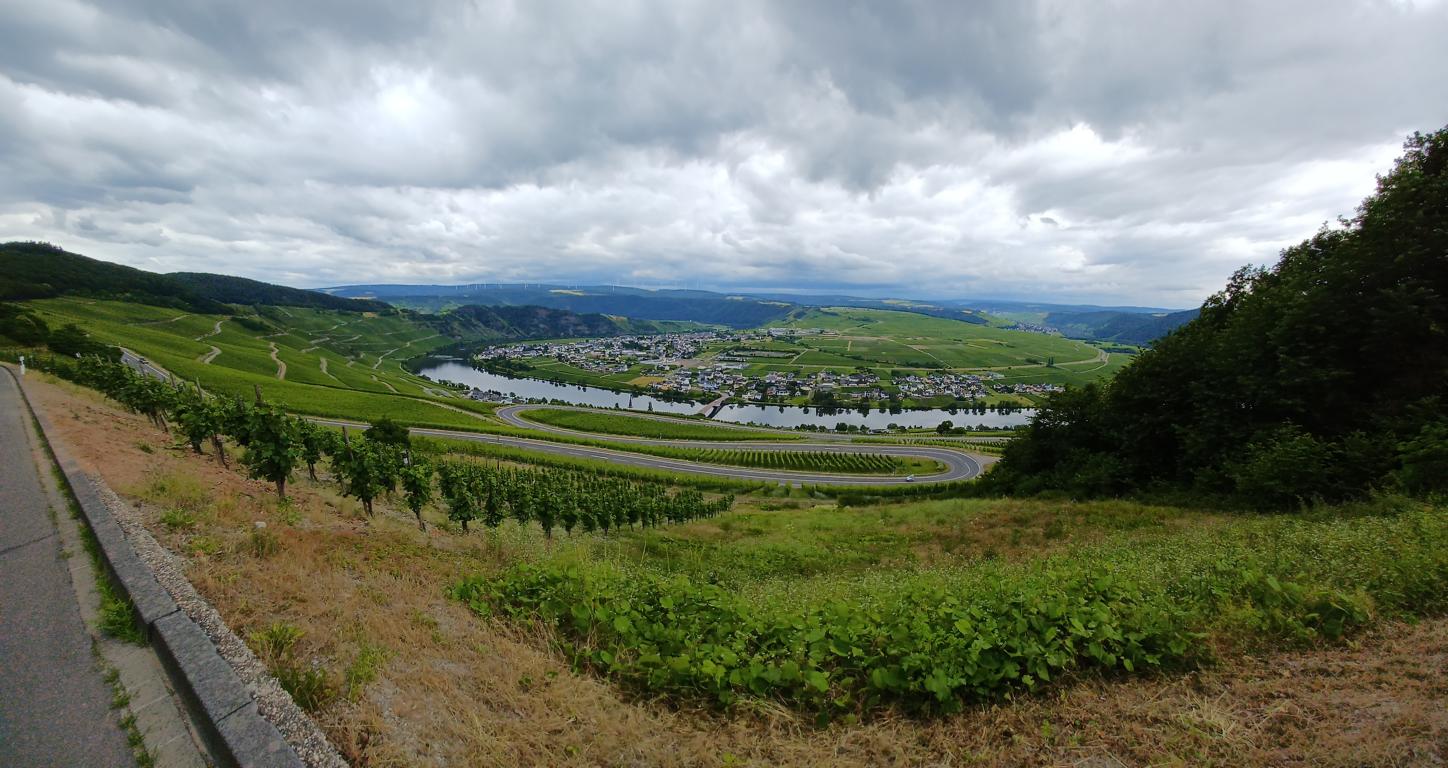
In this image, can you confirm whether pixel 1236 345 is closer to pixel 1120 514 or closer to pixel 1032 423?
pixel 1120 514

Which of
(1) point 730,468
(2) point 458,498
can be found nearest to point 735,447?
(1) point 730,468

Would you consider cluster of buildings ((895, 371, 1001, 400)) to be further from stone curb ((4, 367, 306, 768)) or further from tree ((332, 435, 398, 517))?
stone curb ((4, 367, 306, 768))

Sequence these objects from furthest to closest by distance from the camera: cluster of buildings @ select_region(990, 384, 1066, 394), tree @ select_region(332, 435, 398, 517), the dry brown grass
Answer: cluster of buildings @ select_region(990, 384, 1066, 394) < tree @ select_region(332, 435, 398, 517) < the dry brown grass

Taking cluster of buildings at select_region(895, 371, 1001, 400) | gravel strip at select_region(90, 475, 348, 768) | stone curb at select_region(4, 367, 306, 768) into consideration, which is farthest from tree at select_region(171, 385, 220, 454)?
cluster of buildings at select_region(895, 371, 1001, 400)

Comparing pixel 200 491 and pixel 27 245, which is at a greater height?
pixel 27 245

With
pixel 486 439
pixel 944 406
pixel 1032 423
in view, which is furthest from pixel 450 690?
pixel 944 406

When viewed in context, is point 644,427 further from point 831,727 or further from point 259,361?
point 831,727
